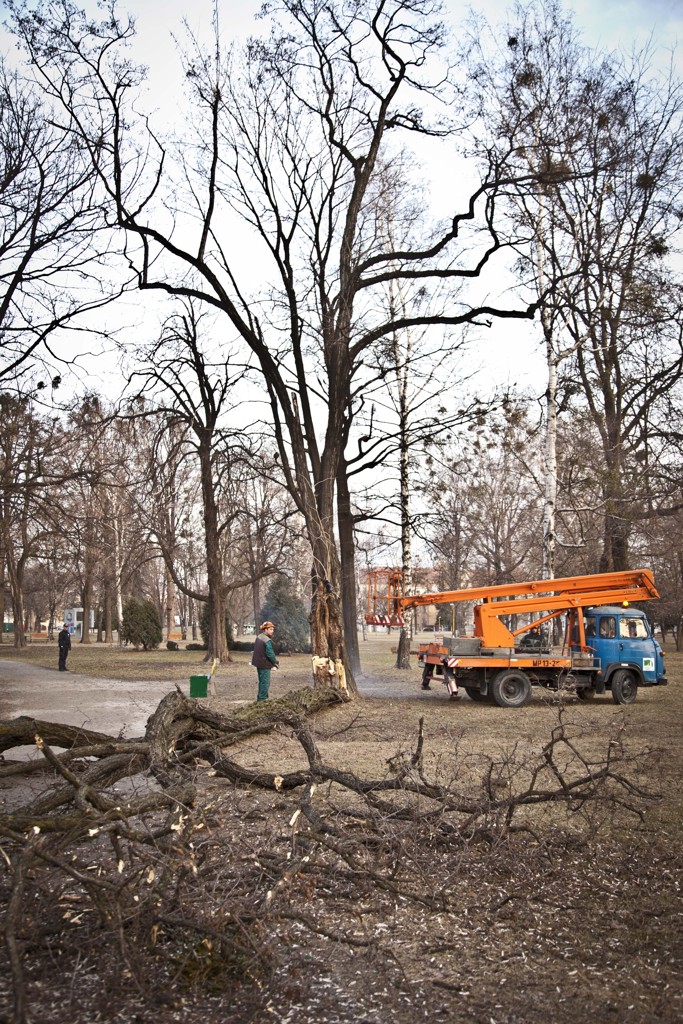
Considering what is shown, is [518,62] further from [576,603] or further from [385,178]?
[576,603]

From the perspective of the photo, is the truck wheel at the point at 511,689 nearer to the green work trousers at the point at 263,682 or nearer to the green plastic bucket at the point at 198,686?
the green work trousers at the point at 263,682

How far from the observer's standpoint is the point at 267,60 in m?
19.3

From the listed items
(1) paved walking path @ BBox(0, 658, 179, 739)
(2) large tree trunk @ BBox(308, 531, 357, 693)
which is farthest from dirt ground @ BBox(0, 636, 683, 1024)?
(2) large tree trunk @ BBox(308, 531, 357, 693)

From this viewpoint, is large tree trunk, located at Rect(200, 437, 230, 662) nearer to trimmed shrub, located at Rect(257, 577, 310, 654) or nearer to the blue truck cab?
trimmed shrub, located at Rect(257, 577, 310, 654)

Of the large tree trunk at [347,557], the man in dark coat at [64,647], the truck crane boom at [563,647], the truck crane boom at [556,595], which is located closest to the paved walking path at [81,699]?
the man in dark coat at [64,647]

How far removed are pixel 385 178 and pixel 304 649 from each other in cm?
2528

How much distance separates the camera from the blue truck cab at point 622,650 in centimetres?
1923

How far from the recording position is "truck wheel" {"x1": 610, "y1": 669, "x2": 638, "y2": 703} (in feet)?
62.2

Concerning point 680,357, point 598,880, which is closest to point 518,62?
point 680,357

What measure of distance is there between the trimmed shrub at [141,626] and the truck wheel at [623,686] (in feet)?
92.9

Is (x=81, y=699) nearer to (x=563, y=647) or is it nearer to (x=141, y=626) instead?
(x=563, y=647)

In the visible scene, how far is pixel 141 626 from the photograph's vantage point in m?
43.5

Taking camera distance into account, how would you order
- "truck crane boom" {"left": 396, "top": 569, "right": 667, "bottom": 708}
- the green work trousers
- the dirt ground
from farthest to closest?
"truck crane boom" {"left": 396, "top": 569, "right": 667, "bottom": 708} < the green work trousers < the dirt ground

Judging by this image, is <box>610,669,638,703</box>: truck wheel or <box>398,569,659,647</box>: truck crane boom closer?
<box>398,569,659,647</box>: truck crane boom
